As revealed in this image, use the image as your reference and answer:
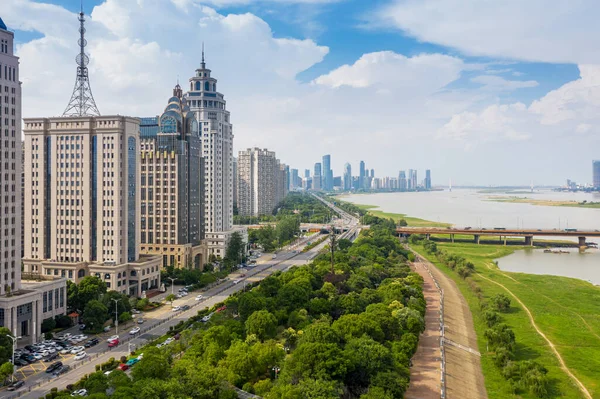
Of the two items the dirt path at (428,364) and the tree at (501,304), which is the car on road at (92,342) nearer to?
the dirt path at (428,364)

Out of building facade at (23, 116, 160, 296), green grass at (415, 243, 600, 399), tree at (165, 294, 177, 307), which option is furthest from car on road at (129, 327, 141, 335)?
green grass at (415, 243, 600, 399)

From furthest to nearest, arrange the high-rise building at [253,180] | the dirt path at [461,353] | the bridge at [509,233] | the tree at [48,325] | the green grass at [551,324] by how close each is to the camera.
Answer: the high-rise building at [253,180] < the bridge at [509,233] < the tree at [48,325] < the green grass at [551,324] < the dirt path at [461,353]

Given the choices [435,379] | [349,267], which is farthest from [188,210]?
[435,379]

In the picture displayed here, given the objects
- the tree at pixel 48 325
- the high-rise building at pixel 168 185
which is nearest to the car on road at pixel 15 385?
the tree at pixel 48 325

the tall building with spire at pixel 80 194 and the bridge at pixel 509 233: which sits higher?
the tall building with spire at pixel 80 194

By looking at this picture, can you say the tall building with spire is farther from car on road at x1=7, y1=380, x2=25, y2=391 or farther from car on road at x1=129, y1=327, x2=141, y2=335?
car on road at x1=7, y1=380, x2=25, y2=391

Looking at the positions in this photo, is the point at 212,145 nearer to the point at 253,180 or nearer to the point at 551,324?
the point at 551,324
